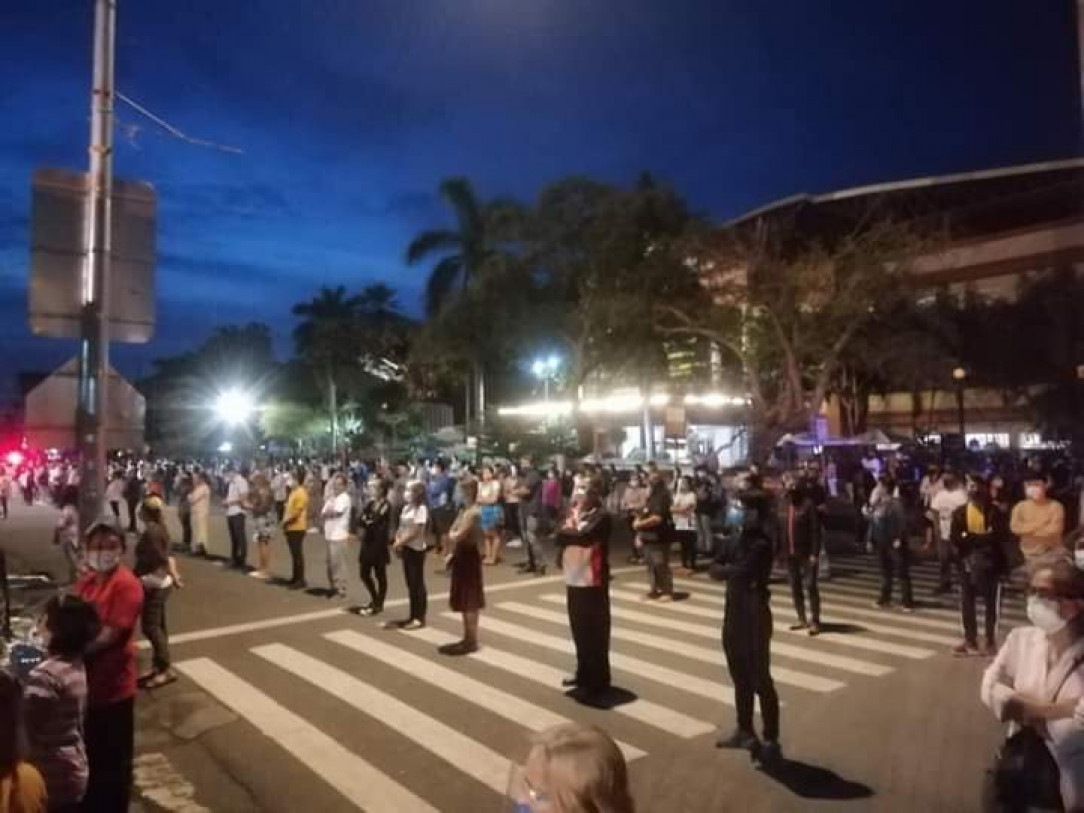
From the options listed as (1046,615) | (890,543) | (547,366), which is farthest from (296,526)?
(547,366)

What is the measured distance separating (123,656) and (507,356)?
31.3 m

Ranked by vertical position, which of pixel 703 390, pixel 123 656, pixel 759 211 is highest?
pixel 759 211

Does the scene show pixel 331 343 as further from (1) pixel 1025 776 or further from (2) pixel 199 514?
(1) pixel 1025 776

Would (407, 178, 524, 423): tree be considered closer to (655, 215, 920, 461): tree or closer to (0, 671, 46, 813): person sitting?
(655, 215, 920, 461): tree

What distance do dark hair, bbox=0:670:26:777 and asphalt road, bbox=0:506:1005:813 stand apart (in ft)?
9.66

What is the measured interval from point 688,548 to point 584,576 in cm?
832

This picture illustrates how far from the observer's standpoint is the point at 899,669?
8742mm

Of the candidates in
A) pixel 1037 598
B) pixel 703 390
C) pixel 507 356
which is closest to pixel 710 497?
pixel 1037 598

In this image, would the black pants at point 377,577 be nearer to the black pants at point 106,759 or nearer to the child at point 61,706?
the black pants at point 106,759

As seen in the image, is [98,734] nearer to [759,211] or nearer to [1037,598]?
[1037,598]

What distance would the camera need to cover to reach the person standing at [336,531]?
1309 centimetres

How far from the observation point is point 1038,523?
952 cm

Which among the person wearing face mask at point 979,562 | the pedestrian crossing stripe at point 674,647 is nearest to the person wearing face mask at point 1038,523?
the person wearing face mask at point 979,562

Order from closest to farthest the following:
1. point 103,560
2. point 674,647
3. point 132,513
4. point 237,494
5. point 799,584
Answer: point 103,560, point 674,647, point 799,584, point 237,494, point 132,513
